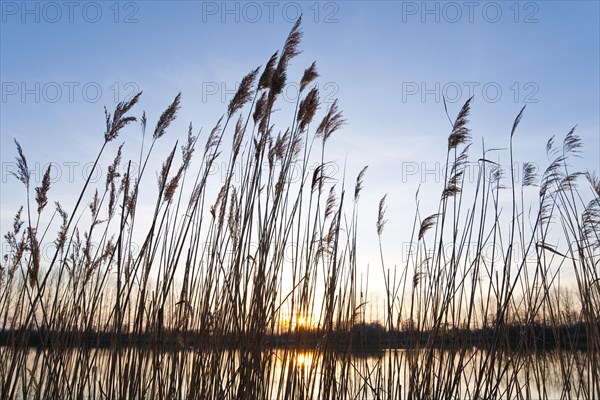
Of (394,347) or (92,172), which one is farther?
(394,347)

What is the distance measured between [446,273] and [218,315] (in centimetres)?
140

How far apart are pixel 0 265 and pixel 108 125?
9.11 ft

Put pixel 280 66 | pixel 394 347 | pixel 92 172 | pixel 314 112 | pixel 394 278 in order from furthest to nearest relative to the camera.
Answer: pixel 394 278 → pixel 394 347 → pixel 314 112 → pixel 280 66 → pixel 92 172

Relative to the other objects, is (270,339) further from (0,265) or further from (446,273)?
(0,265)

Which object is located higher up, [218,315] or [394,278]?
[394,278]

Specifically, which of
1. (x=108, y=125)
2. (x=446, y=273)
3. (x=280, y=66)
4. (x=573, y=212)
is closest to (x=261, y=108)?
(x=280, y=66)

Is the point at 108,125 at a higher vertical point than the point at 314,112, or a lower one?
lower

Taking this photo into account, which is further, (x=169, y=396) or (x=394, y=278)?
(x=394, y=278)

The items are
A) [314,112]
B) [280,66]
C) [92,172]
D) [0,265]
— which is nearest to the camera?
[92,172]

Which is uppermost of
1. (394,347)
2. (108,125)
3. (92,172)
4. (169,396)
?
(108,125)

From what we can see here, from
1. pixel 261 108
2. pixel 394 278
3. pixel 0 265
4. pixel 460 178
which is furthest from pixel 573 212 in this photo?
pixel 0 265

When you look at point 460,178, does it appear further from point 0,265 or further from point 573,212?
point 0,265

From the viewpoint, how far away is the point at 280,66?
2.58 m

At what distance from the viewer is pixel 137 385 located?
8.01 ft
